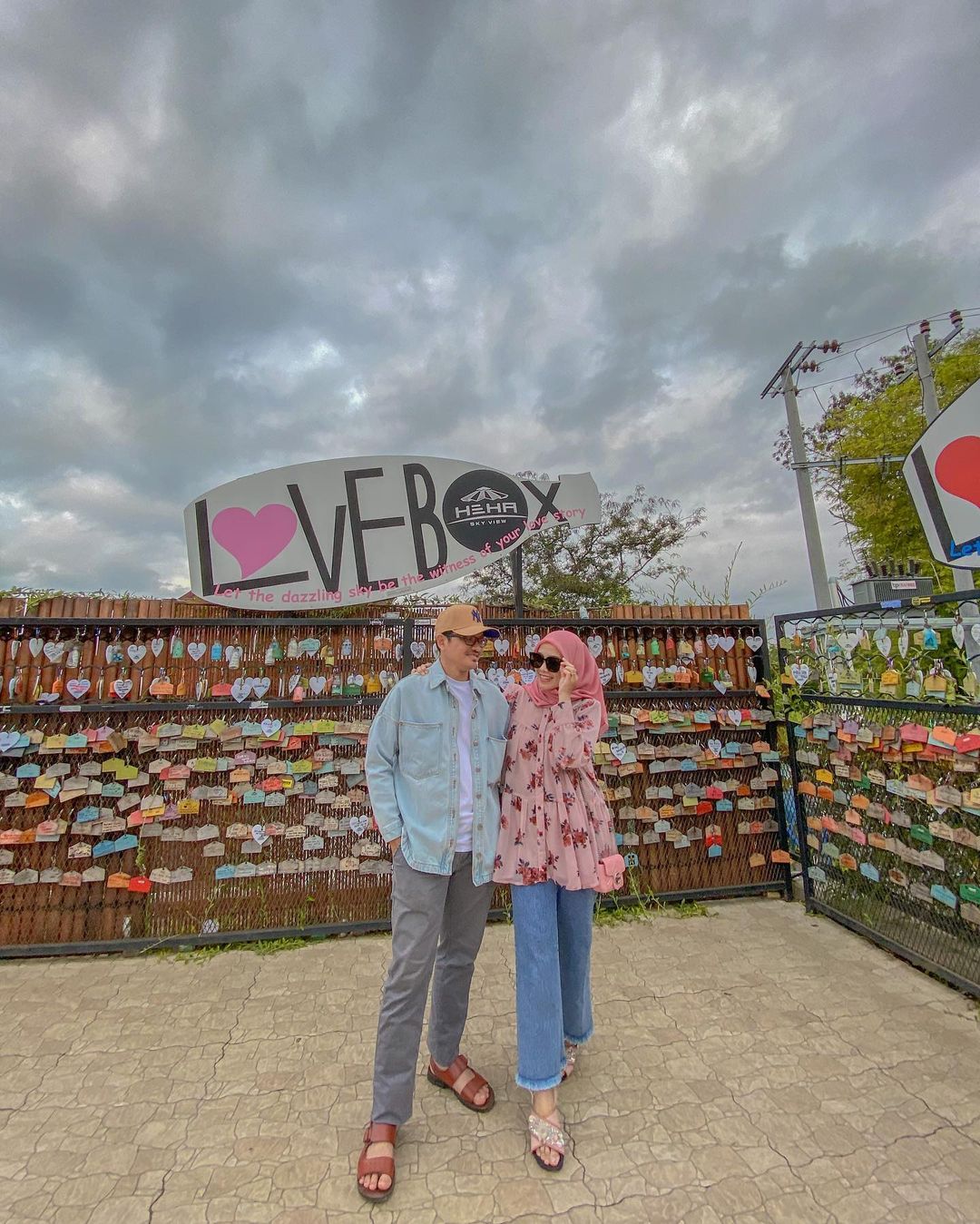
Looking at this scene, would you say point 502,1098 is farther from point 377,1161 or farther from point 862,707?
point 862,707

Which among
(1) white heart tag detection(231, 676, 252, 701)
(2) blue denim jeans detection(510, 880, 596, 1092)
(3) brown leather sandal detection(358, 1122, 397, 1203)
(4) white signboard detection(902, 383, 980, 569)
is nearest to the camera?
(3) brown leather sandal detection(358, 1122, 397, 1203)

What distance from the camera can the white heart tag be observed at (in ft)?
11.9

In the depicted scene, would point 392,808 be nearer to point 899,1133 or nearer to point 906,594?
point 899,1133

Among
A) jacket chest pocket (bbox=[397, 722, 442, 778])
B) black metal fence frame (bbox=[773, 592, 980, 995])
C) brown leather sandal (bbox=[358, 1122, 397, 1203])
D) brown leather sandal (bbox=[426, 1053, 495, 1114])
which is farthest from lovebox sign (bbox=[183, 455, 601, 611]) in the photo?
brown leather sandal (bbox=[358, 1122, 397, 1203])

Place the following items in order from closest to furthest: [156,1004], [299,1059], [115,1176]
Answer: [115,1176] → [299,1059] → [156,1004]

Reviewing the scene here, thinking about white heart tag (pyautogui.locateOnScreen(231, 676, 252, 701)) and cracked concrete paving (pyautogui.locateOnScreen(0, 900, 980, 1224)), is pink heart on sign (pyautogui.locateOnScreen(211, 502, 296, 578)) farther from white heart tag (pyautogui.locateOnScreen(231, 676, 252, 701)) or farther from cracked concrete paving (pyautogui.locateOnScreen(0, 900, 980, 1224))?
cracked concrete paving (pyautogui.locateOnScreen(0, 900, 980, 1224))

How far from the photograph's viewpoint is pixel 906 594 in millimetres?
3482

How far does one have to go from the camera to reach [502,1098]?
2176 millimetres

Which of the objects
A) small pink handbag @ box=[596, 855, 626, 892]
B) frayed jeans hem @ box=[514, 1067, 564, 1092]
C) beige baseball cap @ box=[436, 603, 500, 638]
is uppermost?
beige baseball cap @ box=[436, 603, 500, 638]

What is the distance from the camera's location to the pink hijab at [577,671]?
210 centimetres

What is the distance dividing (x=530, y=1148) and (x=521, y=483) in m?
3.69

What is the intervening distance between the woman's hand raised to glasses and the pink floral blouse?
0.05 metres

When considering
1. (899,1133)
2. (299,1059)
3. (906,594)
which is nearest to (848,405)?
(906,594)

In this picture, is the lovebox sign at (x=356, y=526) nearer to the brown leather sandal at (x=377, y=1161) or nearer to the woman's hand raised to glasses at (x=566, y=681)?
the woman's hand raised to glasses at (x=566, y=681)
